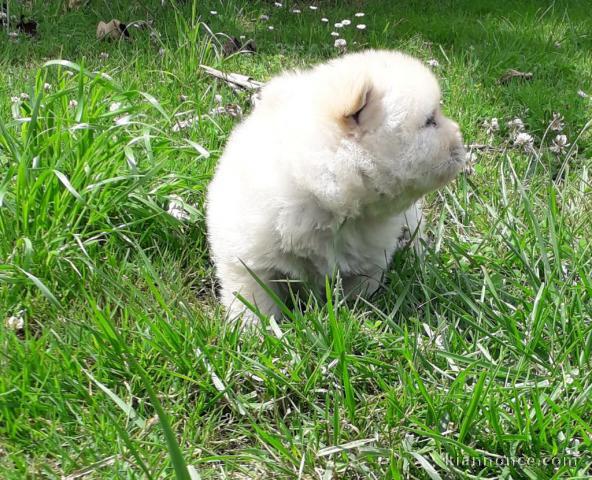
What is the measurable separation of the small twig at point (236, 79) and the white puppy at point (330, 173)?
1325mm

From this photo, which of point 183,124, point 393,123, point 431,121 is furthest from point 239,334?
point 183,124

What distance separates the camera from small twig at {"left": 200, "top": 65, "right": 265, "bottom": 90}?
3783 millimetres

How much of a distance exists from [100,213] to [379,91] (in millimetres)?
1096

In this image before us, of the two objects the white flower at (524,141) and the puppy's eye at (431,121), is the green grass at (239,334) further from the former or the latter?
the puppy's eye at (431,121)

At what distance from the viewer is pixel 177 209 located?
287cm

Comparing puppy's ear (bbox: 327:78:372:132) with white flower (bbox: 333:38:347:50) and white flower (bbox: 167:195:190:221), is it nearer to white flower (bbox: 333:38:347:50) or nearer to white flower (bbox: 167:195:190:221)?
white flower (bbox: 167:195:190:221)

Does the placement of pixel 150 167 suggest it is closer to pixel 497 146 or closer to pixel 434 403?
pixel 434 403

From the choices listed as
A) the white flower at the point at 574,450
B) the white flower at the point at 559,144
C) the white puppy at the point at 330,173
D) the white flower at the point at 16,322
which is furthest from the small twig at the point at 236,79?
the white flower at the point at 574,450

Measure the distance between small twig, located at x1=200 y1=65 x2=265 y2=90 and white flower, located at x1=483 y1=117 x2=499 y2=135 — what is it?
1.22m

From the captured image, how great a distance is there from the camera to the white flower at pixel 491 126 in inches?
138

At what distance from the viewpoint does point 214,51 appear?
13.8 ft

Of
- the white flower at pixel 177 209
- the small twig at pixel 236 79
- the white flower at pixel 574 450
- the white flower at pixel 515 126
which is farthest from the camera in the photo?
the small twig at pixel 236 79

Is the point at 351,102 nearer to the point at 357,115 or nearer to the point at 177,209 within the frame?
the point at 357,115

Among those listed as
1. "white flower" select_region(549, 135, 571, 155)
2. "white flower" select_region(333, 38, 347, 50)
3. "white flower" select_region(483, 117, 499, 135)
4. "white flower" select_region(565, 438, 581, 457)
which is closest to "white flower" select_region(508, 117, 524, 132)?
"white flower" select_region(483, 117, 499, 135)
